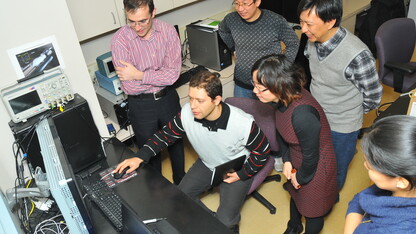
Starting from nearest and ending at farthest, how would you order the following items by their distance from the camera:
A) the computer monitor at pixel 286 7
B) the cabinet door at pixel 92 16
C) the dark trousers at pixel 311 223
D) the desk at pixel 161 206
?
the desk at pixel 161 206 < the dark trousers at pixel 311 223 < the cabinet door at pixel 92 16 < the computer monitor at pixel 286 7

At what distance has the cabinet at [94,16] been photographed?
241cm

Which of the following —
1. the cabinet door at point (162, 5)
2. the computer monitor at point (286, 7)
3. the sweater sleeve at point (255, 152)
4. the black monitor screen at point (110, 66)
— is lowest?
the sweater sleeve at point (255, 152)

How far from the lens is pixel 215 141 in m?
1.90

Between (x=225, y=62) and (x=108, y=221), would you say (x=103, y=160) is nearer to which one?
(x=108, y=221)

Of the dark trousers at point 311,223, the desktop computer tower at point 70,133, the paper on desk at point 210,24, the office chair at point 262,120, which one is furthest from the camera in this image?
the paper on desk at point 210,24

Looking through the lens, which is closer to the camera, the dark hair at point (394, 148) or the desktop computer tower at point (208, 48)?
the dark hair at point (394, 148)

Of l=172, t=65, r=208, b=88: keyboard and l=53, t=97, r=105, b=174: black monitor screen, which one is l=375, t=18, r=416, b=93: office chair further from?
l=53, t=97, r=105, b=174: black monitor screen

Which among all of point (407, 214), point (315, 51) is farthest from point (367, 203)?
point (315, 51)

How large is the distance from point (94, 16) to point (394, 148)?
2219 millimetres

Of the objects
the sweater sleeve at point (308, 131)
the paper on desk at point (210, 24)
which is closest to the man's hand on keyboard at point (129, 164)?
the sweater sleeve at point (308, 131)

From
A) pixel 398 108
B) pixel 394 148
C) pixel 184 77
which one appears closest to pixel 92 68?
pixel 184 77

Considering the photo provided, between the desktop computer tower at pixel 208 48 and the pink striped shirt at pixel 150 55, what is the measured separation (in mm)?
693

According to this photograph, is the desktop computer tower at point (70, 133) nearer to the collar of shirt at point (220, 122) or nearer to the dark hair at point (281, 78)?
the collar of shirt at point (220, 122)

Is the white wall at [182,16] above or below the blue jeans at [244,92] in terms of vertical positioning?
above
